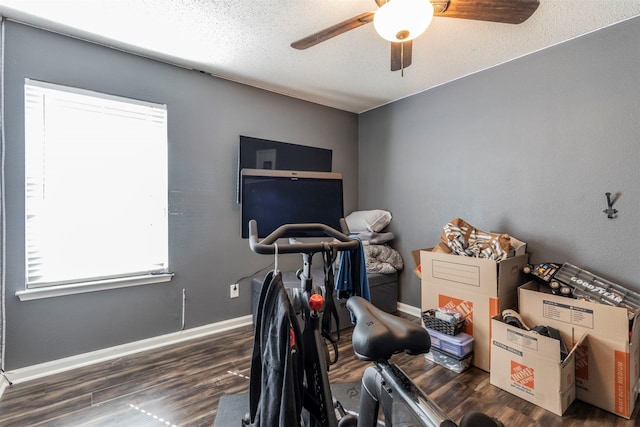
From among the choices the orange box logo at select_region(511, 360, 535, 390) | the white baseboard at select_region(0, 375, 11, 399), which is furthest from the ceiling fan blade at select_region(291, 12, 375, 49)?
the white baseboard at select_region(0, 375, 11, 399)

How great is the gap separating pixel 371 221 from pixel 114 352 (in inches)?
100

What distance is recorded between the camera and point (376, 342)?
0.96 m

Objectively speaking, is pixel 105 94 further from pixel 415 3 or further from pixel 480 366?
pixel 480 366

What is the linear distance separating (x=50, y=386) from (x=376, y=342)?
223 cm

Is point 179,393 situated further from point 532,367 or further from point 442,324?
point 532,367

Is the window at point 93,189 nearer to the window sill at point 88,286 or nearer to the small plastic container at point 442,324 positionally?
the window sill at point 88,286

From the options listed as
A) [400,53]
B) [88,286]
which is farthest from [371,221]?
[88,286]

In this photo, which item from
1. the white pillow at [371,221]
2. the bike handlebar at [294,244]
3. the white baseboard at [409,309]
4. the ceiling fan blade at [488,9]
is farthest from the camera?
the white pillow at [371,221]

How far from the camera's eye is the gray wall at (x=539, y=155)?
1.93 metres

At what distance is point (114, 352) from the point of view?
2211mm

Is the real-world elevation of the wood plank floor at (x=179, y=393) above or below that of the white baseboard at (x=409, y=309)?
below

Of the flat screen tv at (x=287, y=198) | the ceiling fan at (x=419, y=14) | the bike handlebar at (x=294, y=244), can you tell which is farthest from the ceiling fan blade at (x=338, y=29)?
the bike handlebar at (x=294, y=244)

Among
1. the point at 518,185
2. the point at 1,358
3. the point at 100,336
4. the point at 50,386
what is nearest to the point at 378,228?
the point at 518,185

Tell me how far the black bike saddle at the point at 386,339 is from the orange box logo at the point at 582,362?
1434 mm
